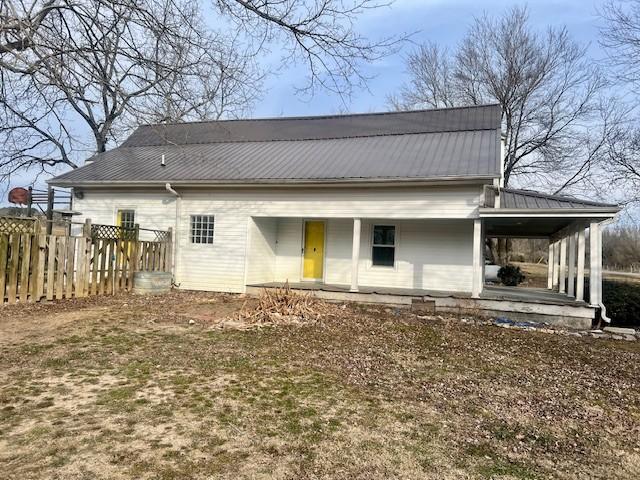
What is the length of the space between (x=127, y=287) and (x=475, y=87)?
23377 mm

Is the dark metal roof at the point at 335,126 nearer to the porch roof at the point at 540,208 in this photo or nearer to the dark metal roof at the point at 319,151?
the dark metal roof at the point at 319,151

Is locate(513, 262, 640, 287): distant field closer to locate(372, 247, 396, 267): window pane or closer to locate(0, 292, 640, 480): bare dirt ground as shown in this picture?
locate(372, 247, 396, 267): window pane

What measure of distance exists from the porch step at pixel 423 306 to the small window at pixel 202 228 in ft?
20.5

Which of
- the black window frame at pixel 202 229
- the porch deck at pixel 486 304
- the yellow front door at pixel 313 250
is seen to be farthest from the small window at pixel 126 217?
the porch deck at pixel 486 304

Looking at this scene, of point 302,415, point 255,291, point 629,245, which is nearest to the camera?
point 302,415

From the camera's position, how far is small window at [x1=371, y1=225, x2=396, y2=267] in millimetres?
12914

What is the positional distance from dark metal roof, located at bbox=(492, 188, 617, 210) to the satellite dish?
2089 centimetres

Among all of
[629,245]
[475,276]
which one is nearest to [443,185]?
[475,276]

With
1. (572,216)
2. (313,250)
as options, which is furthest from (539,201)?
(313,250)

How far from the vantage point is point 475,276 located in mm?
10570

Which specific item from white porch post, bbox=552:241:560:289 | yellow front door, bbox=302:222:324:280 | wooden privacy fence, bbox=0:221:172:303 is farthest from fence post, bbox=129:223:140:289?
white porch post, bbox=552:241:560:289

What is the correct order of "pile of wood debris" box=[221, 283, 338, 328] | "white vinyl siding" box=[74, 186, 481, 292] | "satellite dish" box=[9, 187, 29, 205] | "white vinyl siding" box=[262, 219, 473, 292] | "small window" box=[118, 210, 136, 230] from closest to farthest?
"pile of wood debris" box=[221, 283, 338, 328], "white vinyl siding" box=[74, 186, 481, 292], "white vinyl siding" box=[262, 219, 473, 292], "small window" box=[118, 210, 136, 230], "satellite dish" box=[9, 187, 29, 205]

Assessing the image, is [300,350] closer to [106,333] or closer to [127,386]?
[127,386]

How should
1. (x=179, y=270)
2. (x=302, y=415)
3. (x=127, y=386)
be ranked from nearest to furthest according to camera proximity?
1. (x=302, y=415)
2. (x=127, y=386)
3. (x=179, y=270)
